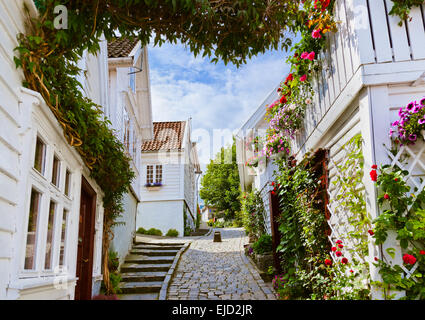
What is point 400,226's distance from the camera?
343 centimetres

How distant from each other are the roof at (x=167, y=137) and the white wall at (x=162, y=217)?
310 centimetres

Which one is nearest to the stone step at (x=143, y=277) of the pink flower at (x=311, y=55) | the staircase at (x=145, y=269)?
the staircase at (x=145, y=269)

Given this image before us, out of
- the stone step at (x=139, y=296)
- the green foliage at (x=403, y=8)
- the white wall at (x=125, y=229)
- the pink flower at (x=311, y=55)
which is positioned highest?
the pink flower at (x=311, y=55)

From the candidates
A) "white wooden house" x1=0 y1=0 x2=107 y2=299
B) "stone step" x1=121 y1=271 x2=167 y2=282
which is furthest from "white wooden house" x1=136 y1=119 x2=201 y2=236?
"white wooden house" x1=0 y1=0 x2=107 y2=299

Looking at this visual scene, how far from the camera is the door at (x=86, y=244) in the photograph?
5.93m

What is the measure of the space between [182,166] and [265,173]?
28.7 ft

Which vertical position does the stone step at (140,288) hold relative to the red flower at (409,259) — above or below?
below

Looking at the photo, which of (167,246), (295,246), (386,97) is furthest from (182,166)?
(386,97)

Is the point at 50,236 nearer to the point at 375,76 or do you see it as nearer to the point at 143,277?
the point at 375,76

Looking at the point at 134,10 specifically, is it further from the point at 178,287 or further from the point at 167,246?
the point at 167,246

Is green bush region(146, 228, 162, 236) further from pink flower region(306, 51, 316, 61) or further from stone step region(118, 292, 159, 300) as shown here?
pink flower region(306, 51, 316, 61)

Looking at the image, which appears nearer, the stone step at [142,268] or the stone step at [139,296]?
the stone step at [139,296]

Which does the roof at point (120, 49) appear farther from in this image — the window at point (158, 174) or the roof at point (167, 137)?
the window at point (158, 174)

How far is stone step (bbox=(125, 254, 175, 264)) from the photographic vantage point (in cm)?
1002
